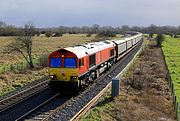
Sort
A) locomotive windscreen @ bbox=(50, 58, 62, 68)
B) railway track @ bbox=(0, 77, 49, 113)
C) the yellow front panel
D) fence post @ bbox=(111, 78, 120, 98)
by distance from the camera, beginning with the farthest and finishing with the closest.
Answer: fence post @ bbox=(111, 78, 120, 98) < locomotive windscreen @ bbox=(50, 58, 62, 68) < the yellow front panel < railway track @ bbox=(0, 77, 49, 113)

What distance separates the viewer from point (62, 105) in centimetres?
2259

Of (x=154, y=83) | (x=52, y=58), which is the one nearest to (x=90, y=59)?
(x=52, y=58)

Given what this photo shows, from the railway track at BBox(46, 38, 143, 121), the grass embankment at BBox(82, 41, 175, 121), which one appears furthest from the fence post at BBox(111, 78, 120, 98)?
the railway track at BBox(46, 38, 143, 121)

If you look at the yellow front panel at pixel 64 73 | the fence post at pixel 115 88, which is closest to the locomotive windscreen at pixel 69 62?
the yellow front panel at pixel 64 73

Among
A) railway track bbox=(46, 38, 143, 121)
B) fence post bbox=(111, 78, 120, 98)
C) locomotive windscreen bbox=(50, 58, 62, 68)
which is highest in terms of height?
locomotive windscreen bbox=(50, 58, 62, 68)

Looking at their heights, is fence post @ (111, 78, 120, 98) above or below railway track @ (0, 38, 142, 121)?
above

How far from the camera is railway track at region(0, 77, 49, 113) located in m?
23.1

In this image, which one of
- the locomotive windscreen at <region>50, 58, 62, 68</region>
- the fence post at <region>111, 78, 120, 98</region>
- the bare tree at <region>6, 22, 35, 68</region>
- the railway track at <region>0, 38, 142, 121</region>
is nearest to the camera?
the railway track at <region>0, 38, 142, 121</region>

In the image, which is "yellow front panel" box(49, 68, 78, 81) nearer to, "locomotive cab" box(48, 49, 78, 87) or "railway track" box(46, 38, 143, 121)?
"locomotive cab" box(48, 49, 78, 87)

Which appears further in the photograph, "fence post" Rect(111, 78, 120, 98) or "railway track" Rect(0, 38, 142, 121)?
"fence post" Rect(111, 78, 120, 98)

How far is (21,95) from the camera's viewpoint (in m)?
26.0

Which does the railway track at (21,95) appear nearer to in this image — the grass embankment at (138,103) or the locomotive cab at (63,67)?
the locomotive cab at (63,67)

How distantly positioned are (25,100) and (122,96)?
7453 mm

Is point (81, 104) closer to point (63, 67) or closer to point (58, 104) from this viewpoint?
point (58, 104)
